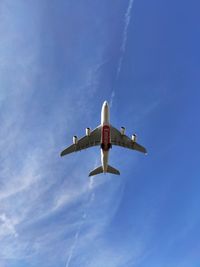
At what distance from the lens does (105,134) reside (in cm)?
12850

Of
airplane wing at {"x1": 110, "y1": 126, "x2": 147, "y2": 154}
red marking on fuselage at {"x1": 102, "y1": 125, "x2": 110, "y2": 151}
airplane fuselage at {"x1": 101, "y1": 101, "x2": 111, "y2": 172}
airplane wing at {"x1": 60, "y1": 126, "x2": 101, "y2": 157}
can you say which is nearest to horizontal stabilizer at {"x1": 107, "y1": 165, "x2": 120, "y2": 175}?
airplane fuselage at {"x1": 101, "y1": 101, "x2": 111, "y2": 172}

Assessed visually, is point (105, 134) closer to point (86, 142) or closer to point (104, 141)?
point (104, 141)

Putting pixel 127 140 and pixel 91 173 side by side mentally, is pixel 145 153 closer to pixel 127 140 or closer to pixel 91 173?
pixel 127 140

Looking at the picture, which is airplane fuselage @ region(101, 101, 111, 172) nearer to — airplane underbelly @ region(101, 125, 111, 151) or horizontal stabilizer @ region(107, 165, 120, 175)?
airplane underbelly @ region(101, 125, 111, 151)

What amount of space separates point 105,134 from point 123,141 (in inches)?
429

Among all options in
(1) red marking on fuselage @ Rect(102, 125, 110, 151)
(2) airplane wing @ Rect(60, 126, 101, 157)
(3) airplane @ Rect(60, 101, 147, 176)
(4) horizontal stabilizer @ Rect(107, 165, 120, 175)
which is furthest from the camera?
(4) horizontal stabilizer @ Rect(107, 165, 120, 175)

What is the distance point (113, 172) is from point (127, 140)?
16.2 m

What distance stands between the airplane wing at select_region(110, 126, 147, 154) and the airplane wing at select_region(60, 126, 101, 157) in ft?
14.8

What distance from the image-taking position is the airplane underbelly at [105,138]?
417 ft

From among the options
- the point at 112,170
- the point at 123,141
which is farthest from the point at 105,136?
the point at 112,170

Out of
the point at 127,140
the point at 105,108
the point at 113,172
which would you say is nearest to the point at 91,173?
the point at 113,172

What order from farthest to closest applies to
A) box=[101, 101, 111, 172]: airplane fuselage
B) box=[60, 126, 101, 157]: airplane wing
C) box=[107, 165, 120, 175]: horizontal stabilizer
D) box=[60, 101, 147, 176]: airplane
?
box=[107, 165, 120, 175]: horizontal stabilizer < box=[60, 126, 101, 157]: airplane wing < box=[60, 101, 147, 176]: airplane < box=[101, 101, 111, 172]: airplane fuselage

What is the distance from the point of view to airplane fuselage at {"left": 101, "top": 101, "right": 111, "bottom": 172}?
12544 cm

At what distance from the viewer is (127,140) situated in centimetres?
13738
